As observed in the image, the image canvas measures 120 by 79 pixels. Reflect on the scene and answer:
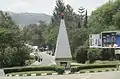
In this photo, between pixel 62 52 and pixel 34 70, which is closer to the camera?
pixel 34 70

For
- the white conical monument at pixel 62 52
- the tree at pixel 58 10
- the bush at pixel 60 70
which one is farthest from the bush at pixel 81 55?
the tree at pixel 58 10

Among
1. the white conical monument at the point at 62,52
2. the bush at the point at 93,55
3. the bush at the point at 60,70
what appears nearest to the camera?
the bush at the point at 60,70

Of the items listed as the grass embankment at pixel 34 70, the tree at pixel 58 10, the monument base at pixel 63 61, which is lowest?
the grass embankment at pixel 34 70

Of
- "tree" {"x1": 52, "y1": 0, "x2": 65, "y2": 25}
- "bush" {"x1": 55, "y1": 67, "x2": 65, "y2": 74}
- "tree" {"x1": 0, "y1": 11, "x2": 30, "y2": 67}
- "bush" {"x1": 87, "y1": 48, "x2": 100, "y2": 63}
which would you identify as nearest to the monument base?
"bush" {"x1": 55, "y1": 67, "x2": 65, "y2": 74}

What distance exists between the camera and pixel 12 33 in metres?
62.4

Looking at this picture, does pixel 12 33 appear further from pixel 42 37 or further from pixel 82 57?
pixel 42 37

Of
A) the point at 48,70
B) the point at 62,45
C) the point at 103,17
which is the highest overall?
the point at 103,17

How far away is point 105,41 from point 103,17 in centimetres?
2020

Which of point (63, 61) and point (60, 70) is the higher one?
point (63, 61)

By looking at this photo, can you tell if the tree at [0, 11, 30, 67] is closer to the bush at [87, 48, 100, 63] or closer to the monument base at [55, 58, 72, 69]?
the bush at [87, 48, 100, 63]

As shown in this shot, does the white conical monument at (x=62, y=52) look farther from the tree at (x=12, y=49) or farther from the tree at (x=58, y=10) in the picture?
the tree at (x=58, y=10)

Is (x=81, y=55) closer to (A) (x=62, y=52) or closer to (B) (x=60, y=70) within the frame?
(A) (x=62, y=52)

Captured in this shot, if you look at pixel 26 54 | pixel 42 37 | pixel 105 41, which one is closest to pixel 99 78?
pixel 105 41

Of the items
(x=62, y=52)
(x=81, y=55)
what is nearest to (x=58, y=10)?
(x=81, y=55)
